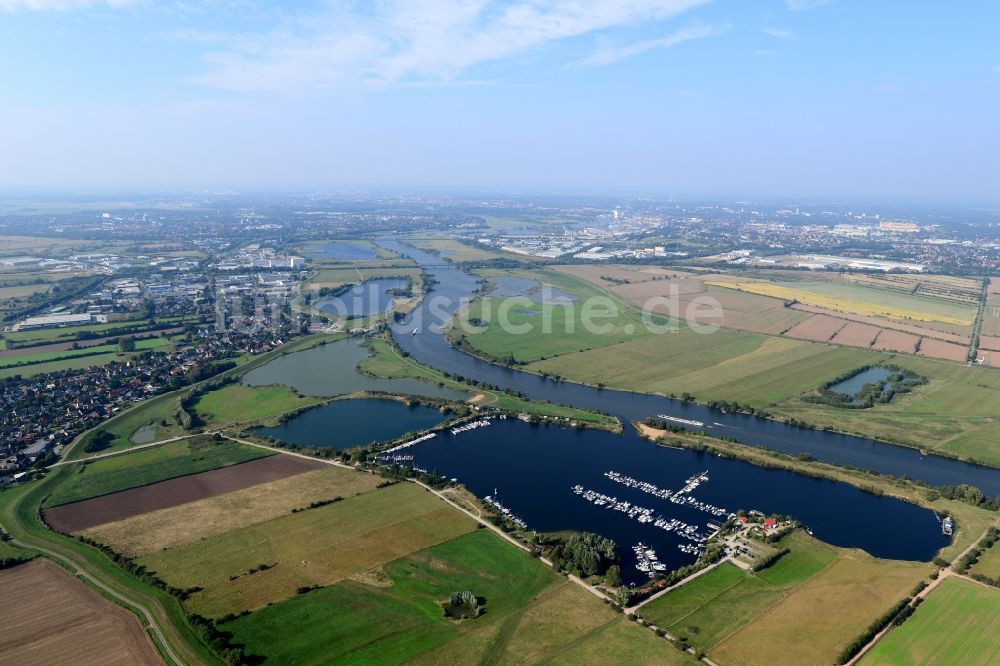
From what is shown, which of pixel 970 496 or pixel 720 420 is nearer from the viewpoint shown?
pixel 970 496

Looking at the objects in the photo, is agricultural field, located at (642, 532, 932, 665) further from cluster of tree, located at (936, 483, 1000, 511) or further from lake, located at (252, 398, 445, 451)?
lake, located at (252, 398, 445, 451)

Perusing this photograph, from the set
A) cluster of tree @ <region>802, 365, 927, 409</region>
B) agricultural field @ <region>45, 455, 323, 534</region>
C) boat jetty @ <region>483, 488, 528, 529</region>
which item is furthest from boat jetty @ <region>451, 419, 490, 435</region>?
cluster of tree @ <region>802, 365, 927, 409</region>

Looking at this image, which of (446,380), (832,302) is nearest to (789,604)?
(446,380)

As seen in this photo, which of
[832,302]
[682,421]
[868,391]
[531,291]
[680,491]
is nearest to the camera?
[680,491]

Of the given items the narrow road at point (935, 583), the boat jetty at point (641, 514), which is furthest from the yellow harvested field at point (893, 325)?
the boat jetty at point (641, 514)

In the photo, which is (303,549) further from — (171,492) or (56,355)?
(56,355)

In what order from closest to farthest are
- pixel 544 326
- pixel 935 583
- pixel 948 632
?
pixel 948 632, pixel 935 583, pixel 544 326
